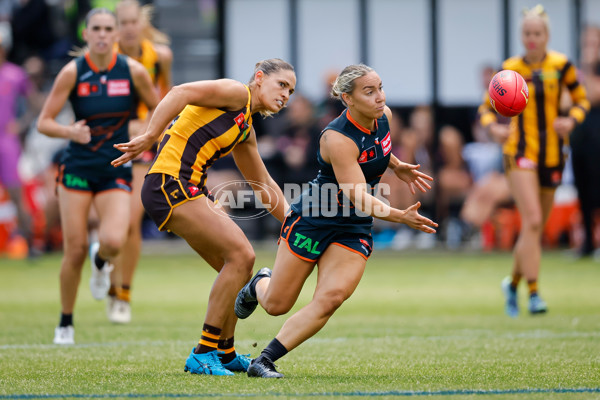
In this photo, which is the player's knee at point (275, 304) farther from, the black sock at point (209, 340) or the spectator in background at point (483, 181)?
the spectator in background at point (483, 181)

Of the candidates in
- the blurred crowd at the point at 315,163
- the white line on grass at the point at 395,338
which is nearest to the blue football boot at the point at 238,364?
the white line on grass at the point at 395,338

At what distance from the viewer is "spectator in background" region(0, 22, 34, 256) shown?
14227 mm

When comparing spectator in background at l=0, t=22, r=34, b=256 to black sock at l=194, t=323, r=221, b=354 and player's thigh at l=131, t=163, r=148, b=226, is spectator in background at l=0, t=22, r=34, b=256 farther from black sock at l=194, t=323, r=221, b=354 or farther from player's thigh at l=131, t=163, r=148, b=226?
black sock at l=194, t=323, r=221, b=354

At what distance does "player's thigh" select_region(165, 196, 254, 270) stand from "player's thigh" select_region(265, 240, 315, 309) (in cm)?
21

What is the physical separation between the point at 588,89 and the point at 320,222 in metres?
10.2

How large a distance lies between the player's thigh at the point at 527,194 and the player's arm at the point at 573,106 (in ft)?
1.58

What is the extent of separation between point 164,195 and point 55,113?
227 cm

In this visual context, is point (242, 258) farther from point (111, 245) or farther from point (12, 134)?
point (12, 134)

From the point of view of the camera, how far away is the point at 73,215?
767cm

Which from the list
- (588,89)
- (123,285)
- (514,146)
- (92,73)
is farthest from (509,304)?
(588,89)

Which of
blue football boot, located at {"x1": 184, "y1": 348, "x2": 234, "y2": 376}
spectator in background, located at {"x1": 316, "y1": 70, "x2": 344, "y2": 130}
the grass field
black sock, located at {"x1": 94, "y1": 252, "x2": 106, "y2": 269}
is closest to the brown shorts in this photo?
the grass field

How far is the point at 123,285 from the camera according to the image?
352 inches

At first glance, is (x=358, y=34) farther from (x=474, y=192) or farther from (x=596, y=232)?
(x=596, y=232)

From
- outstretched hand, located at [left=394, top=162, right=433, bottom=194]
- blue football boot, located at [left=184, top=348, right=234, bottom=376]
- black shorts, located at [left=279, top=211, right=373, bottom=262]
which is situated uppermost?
outstretched hand, located at [left=394, top=162, right=433, bottom=194]
